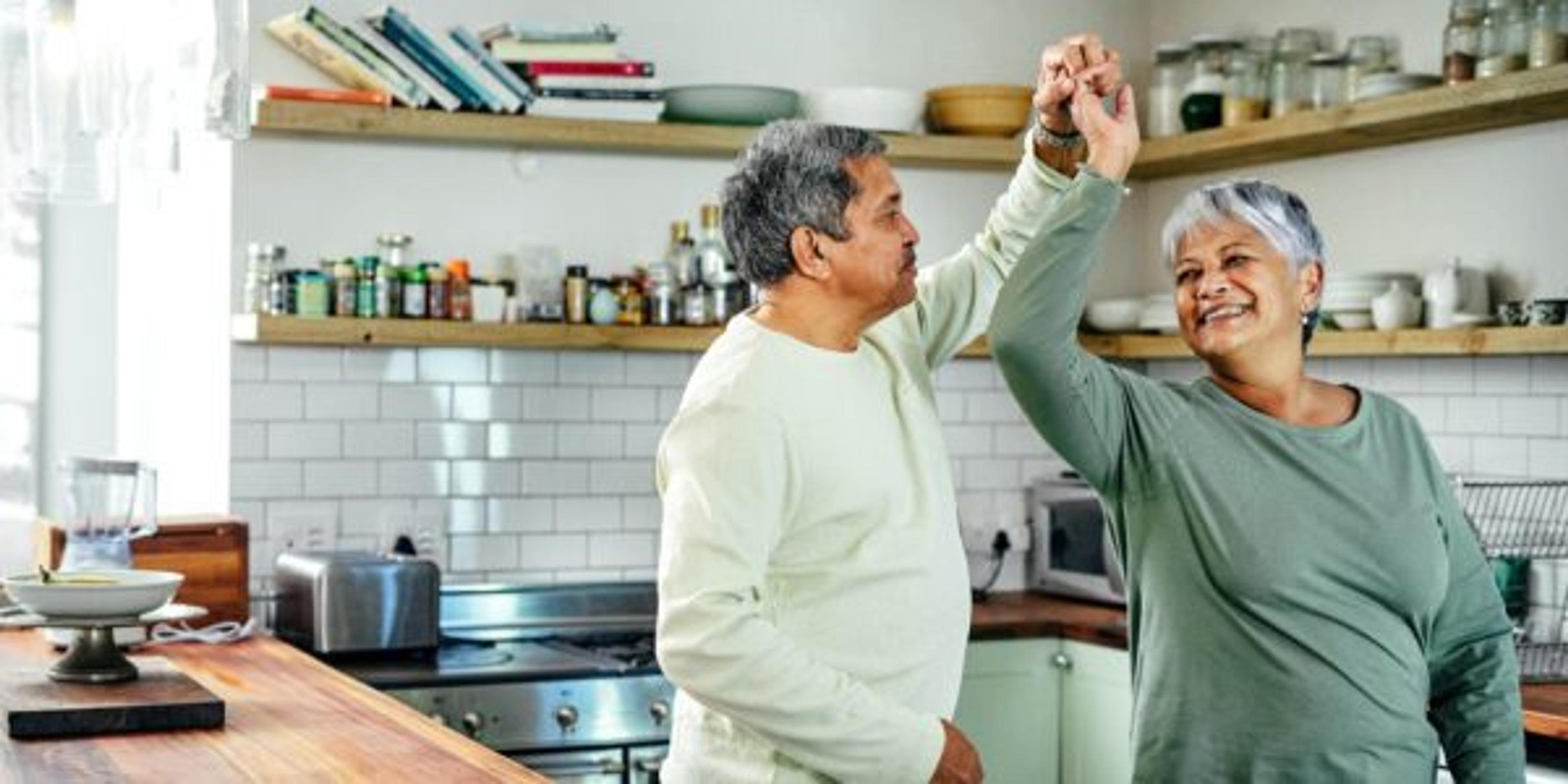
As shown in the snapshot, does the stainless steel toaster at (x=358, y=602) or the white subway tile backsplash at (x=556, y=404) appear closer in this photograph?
the stainless steel toaster at (x=358, y=602)

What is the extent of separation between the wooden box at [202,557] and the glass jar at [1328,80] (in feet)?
9.15

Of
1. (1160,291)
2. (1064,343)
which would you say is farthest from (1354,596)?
(1160,291)

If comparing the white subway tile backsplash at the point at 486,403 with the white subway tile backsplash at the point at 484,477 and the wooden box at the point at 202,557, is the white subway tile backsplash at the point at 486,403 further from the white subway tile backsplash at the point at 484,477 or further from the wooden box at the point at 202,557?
the wooden box at the point at 202,557

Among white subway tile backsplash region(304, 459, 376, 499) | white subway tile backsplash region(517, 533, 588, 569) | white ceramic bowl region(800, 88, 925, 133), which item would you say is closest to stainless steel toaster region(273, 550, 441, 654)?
white subway tile backsplash region(304, 459, 376, 499)

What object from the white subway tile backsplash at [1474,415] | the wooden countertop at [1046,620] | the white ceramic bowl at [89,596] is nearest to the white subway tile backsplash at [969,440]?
the wooden countertop at [1046,620]

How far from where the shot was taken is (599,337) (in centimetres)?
549

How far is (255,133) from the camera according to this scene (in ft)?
17.4

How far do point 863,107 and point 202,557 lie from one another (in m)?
2.08

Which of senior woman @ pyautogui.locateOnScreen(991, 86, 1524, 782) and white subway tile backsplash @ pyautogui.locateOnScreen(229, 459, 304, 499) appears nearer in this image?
senior woman @ pyautogui.locateOnScreen(991, 86, 1524, 782)

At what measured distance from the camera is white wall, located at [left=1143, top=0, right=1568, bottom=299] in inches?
196

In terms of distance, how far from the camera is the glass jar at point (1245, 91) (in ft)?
18.5

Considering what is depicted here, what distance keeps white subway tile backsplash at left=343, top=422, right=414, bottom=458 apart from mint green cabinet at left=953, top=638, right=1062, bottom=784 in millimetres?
1506

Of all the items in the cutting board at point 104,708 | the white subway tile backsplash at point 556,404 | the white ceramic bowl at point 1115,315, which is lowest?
the cutting board at point 104,708

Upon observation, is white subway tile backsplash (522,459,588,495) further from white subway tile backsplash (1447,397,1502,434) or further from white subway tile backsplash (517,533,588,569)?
white subway tile backsplash (1447,397,1502,434)
